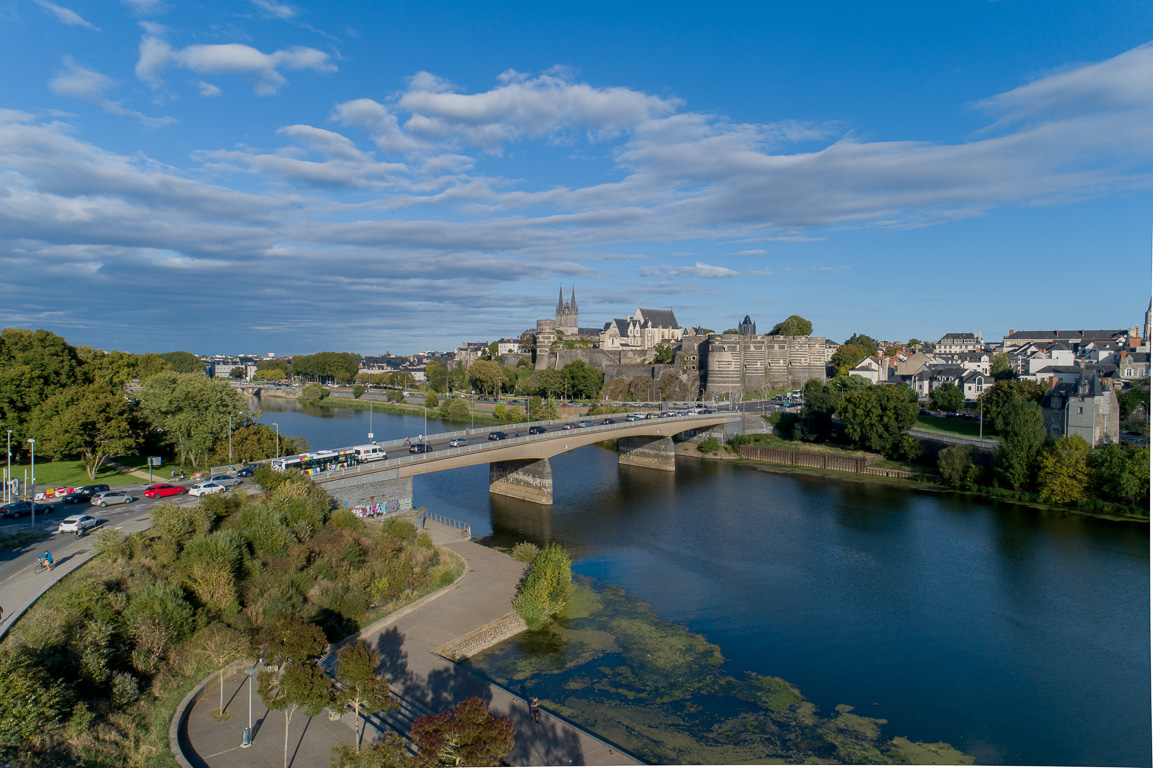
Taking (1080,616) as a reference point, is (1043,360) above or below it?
above

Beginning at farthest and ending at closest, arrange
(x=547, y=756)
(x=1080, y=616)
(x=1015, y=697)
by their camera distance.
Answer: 1. (x=1080, y=616)
2. (x=1015, y=697)
3. (x=547, y=756)

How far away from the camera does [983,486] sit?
41.0 metres

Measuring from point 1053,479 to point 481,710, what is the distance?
3903cm

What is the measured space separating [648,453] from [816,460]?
13.6 meters

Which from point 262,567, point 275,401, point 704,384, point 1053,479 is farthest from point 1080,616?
point 275,401

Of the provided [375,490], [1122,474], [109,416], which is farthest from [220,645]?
[1122,474]

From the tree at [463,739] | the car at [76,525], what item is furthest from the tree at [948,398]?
the car at [76,525]

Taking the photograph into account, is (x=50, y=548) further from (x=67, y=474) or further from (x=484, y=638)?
(x=67, y=474)

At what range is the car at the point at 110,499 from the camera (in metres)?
25.9

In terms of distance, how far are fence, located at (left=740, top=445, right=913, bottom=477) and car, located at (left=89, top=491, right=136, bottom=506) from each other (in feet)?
148

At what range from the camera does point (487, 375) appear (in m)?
→ 98.3

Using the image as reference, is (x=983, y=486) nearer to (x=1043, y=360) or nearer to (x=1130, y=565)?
(x=1130, y=565)

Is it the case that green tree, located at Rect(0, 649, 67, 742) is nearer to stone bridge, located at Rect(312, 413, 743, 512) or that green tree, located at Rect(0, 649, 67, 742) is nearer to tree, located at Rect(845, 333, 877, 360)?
stone bridge, located at Rect(312, 413, 743, 512)

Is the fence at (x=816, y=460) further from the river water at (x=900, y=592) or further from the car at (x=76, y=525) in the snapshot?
the car at (x=76, y=525)
